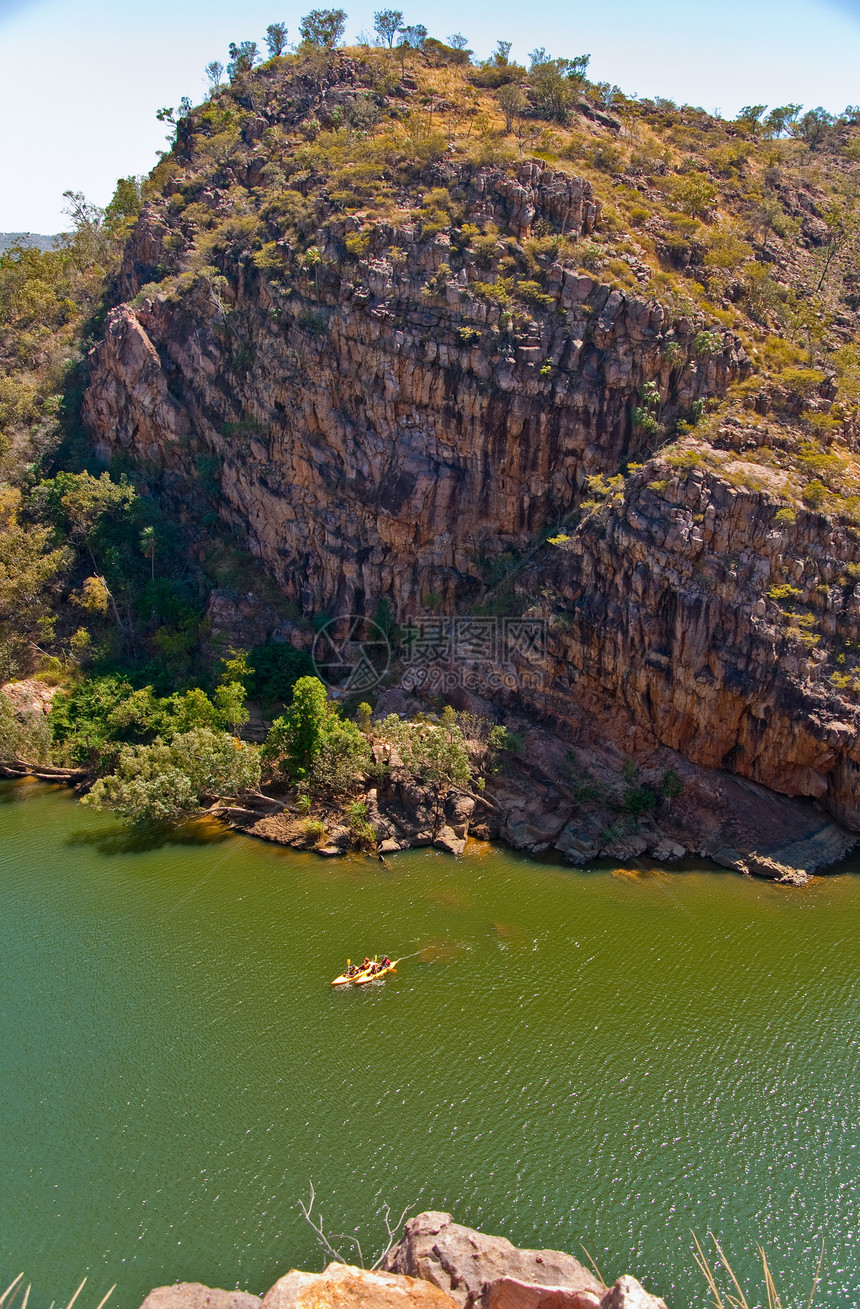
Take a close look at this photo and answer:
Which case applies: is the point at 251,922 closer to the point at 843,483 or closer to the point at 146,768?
the point at 146,768

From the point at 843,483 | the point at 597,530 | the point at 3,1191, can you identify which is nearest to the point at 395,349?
the point at 597,530

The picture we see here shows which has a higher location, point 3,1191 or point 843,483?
point 843,483

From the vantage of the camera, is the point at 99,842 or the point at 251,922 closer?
the point at 251,922

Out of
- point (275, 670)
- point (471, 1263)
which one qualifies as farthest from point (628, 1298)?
point (275, 670)

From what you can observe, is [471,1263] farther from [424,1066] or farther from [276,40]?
[276,40]

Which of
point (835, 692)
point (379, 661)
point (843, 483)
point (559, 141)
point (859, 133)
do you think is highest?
point (859, 133)

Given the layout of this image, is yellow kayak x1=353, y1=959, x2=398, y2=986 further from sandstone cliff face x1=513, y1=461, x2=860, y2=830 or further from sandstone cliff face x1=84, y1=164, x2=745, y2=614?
sandstone cliff face x1=84, y1=164, x2=745, y2=614
